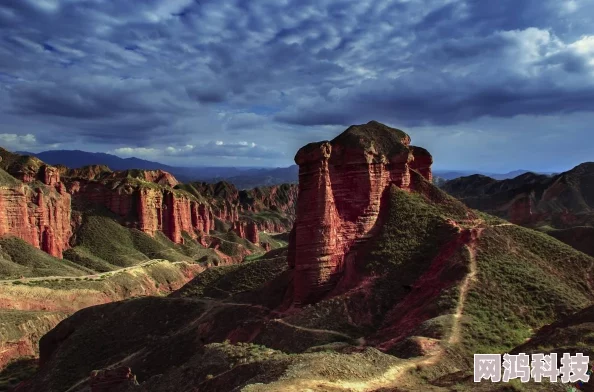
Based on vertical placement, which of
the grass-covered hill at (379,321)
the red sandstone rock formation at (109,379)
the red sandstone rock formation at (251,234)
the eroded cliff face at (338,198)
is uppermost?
the eroded cliff face at (338,198)

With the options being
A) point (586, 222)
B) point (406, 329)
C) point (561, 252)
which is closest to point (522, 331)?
point (406, 329)

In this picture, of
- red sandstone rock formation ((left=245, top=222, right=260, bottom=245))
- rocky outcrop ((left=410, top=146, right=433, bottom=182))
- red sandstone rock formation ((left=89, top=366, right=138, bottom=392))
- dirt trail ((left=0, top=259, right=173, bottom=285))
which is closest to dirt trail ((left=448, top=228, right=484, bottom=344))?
rocky outcrop ((left=410, top=146, right=433, bottom=182))

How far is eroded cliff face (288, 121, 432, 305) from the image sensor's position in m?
40.8

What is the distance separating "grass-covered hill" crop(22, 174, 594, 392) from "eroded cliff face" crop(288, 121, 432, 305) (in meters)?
1.68

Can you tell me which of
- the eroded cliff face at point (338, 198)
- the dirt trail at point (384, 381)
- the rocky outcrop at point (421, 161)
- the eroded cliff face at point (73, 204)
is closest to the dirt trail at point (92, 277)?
the eroded cliff face at point (73, 204)

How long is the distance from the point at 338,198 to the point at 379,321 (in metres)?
12.5

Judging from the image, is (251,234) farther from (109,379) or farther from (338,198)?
(109,379)

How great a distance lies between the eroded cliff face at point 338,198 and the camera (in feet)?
134

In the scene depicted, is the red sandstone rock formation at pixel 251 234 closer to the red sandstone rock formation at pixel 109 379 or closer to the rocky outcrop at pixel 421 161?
the rocky outcrop at pixel 421 161

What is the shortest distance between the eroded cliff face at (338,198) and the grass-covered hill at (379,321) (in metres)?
1.68

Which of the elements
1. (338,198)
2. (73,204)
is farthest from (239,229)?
(338,198)

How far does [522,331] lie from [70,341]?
45.8 meters

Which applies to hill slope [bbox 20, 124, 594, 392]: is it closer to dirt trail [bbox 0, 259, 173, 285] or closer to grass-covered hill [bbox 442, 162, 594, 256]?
dirt trail [bbox 0, 259, 173, 285]

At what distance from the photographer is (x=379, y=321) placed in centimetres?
3538
